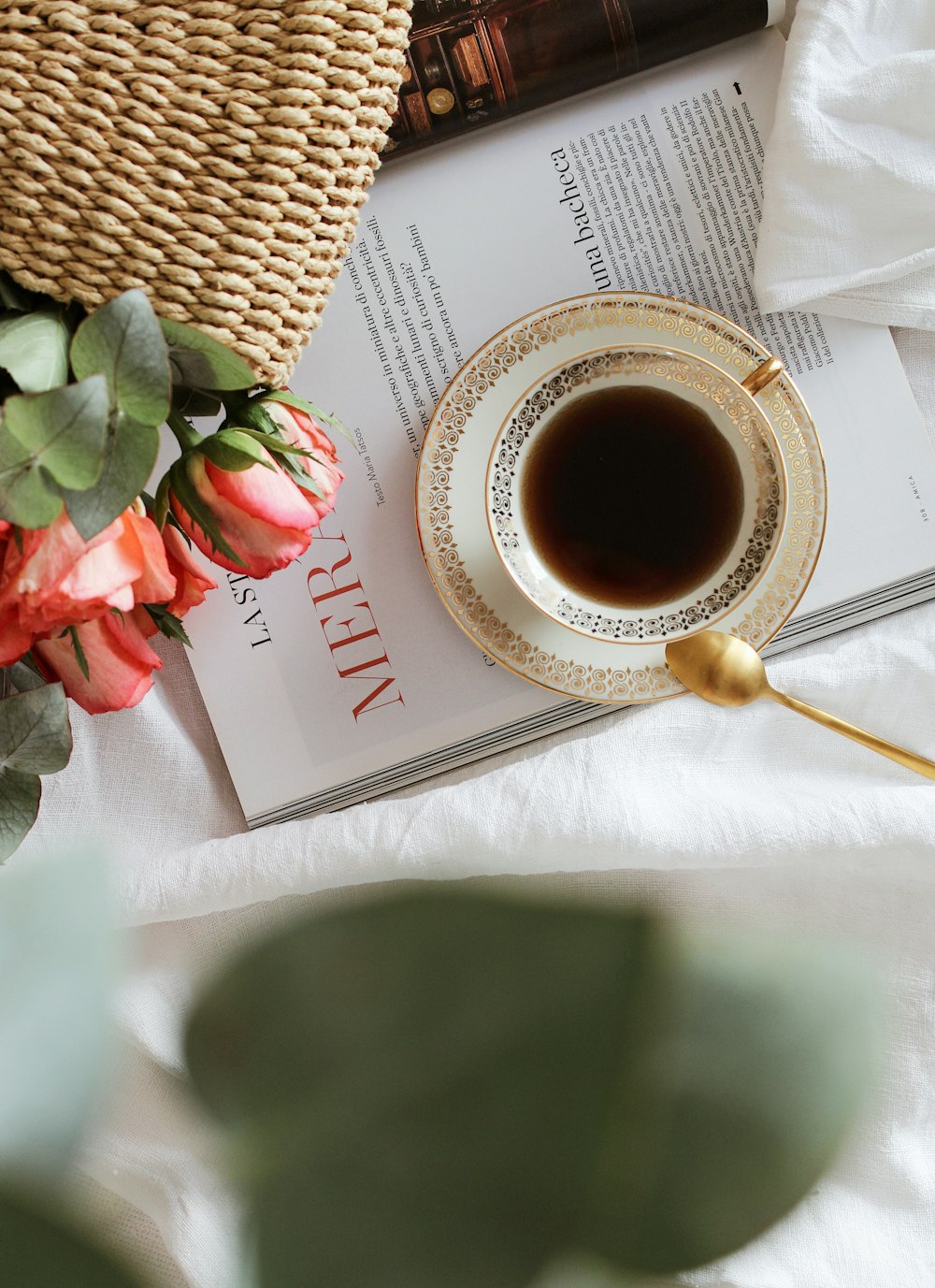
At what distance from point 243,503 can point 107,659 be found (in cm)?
10

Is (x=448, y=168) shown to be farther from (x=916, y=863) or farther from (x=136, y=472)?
(x=916, y=863)

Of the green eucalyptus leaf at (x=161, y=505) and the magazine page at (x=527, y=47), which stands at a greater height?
the magazine page at (x=527, y=47)

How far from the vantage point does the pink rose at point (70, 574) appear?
323 mm

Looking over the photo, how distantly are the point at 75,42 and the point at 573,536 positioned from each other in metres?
0.34

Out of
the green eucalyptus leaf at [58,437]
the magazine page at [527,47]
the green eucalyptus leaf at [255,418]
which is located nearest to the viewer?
the green eucalyptus leaf at [58,437]

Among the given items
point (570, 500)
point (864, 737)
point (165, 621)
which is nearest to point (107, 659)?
point (165, 621)

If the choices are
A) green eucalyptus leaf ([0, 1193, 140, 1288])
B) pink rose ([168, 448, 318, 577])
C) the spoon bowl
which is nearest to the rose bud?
pink rose ([168, 448, 318, 577])

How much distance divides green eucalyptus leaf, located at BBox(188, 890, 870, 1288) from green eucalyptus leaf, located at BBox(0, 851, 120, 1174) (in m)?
0.07

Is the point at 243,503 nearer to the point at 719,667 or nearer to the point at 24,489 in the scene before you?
the point at 24,489

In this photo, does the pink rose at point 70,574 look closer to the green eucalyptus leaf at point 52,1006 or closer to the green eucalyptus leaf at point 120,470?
the green eucalyptus leaf at point 120,470

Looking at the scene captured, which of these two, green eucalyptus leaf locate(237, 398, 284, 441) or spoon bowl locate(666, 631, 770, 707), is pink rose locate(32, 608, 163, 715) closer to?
green eucalyptus leaf locate(237, 398, 284, 441)

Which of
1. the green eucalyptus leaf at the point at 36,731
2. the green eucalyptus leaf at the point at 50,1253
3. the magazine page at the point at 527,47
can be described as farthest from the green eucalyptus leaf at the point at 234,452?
the green eucalyptus leaf at the point at 50,1253

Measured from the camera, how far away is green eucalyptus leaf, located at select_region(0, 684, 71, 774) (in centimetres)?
44

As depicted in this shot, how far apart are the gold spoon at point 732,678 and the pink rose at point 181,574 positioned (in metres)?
0.28
